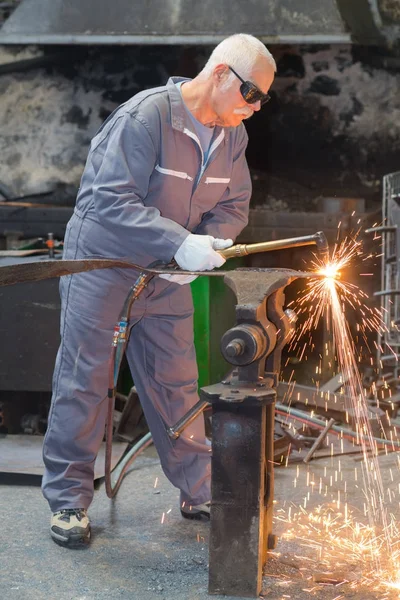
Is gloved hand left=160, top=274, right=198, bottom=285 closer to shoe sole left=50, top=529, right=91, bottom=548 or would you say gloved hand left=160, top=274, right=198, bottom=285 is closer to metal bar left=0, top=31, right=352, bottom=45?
shoe sole left=50, top=529, right=91, bottom=548

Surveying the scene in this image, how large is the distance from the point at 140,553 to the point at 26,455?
1.36 m

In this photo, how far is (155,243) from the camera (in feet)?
9.04

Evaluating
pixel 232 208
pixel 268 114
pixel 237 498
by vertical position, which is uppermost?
pixel 268 114

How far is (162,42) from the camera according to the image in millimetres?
6426

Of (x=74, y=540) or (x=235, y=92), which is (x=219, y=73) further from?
(x=74, y=540)

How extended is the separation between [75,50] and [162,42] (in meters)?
1.41

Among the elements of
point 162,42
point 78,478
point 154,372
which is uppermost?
point 162,42

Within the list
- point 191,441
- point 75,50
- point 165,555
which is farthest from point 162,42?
point 165,555

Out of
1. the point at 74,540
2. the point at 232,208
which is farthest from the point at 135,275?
the point at 74,540

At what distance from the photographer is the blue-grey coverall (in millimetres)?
2820

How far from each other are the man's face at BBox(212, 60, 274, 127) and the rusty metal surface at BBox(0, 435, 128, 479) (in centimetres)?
173

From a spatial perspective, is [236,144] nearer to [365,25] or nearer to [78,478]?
[78,478]

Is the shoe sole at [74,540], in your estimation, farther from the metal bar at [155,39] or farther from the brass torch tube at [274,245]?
the metal bar at [155,39]

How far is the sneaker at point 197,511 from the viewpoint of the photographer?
3186mm
